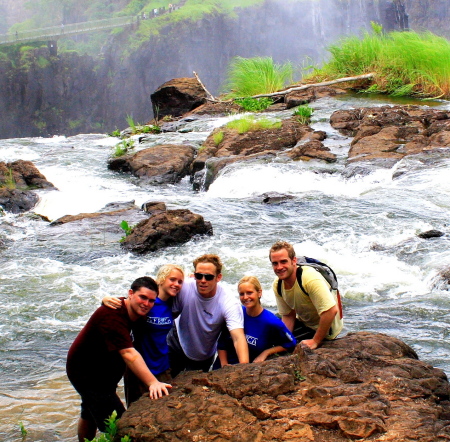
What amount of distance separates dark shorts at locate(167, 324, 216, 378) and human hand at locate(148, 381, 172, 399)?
2.32 feet

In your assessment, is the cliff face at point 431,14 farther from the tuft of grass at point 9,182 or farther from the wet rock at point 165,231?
the wet rock at point 165,231

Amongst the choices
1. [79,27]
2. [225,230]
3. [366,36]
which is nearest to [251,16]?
[79,27]

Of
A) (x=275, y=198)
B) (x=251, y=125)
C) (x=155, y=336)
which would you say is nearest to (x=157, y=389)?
(x=155, y=336)

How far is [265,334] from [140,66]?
2204 inches

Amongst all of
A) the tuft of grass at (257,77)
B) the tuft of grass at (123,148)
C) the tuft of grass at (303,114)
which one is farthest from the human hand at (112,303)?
the tuft of grass at (257,77)

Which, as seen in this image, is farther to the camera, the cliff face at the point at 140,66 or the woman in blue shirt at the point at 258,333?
the cliff face at the point at 140,66

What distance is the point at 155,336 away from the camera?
4105 millimetres

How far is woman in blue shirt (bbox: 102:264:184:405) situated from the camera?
4.07 meters

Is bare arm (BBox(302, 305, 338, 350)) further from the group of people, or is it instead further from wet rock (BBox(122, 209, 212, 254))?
wet rock (BBox(122, 209, 212, 254))

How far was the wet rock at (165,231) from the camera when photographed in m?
8.62

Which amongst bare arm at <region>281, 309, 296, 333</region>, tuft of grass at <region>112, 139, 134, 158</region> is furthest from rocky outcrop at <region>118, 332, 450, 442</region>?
tuft of grass at <region>112, 139, 134, 158</region>

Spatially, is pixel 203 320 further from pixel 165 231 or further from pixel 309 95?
pixel 309 95

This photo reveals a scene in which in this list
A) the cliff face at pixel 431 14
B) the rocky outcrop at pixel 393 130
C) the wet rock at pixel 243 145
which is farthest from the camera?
the cliff face at pixel 431 14

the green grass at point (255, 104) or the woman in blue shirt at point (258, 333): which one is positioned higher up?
the woman in blue shirt at point (258, 333)
